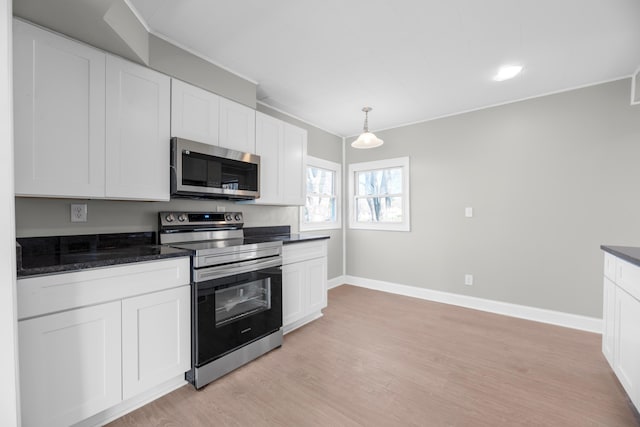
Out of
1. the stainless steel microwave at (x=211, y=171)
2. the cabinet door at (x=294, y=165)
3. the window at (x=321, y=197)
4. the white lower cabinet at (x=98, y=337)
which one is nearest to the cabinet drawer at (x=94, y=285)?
the white lower cabinet at (x=98, y=337)

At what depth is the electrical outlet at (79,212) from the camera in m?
1.89

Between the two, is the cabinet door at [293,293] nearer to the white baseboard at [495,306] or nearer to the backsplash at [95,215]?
the backsplash at [95,215]

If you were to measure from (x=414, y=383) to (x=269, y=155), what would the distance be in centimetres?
240

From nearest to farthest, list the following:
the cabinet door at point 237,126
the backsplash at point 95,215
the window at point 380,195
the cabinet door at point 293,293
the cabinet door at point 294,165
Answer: the backsplash at point 95,215
the cabinet door at point 237,126
the cabinet door at point 293,293
the cabinet door at point 294,165
the window at point 380,195

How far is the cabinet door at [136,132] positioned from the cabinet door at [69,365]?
31.6 inches

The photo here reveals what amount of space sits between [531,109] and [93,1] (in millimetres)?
3965

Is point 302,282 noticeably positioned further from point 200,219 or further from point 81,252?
point 81,252

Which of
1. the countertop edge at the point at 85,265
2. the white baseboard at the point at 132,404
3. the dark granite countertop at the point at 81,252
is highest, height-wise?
the dark granite countertop at the point at 81,252

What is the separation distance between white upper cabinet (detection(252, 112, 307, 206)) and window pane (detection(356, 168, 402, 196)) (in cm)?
153

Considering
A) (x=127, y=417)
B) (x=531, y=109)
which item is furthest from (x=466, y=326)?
(x=127, y=417)

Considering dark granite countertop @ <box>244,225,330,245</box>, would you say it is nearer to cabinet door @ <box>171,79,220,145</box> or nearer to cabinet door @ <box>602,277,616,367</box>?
cabinet door @ <box>171,79,220,145</box>

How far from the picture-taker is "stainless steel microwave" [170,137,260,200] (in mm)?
2125

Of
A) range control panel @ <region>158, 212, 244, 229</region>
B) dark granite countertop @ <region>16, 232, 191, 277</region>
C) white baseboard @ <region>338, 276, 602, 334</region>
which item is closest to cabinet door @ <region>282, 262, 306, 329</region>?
range control panel @ <region>158, 212, 244, 229</region>

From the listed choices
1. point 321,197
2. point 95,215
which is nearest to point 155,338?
point 95,215
